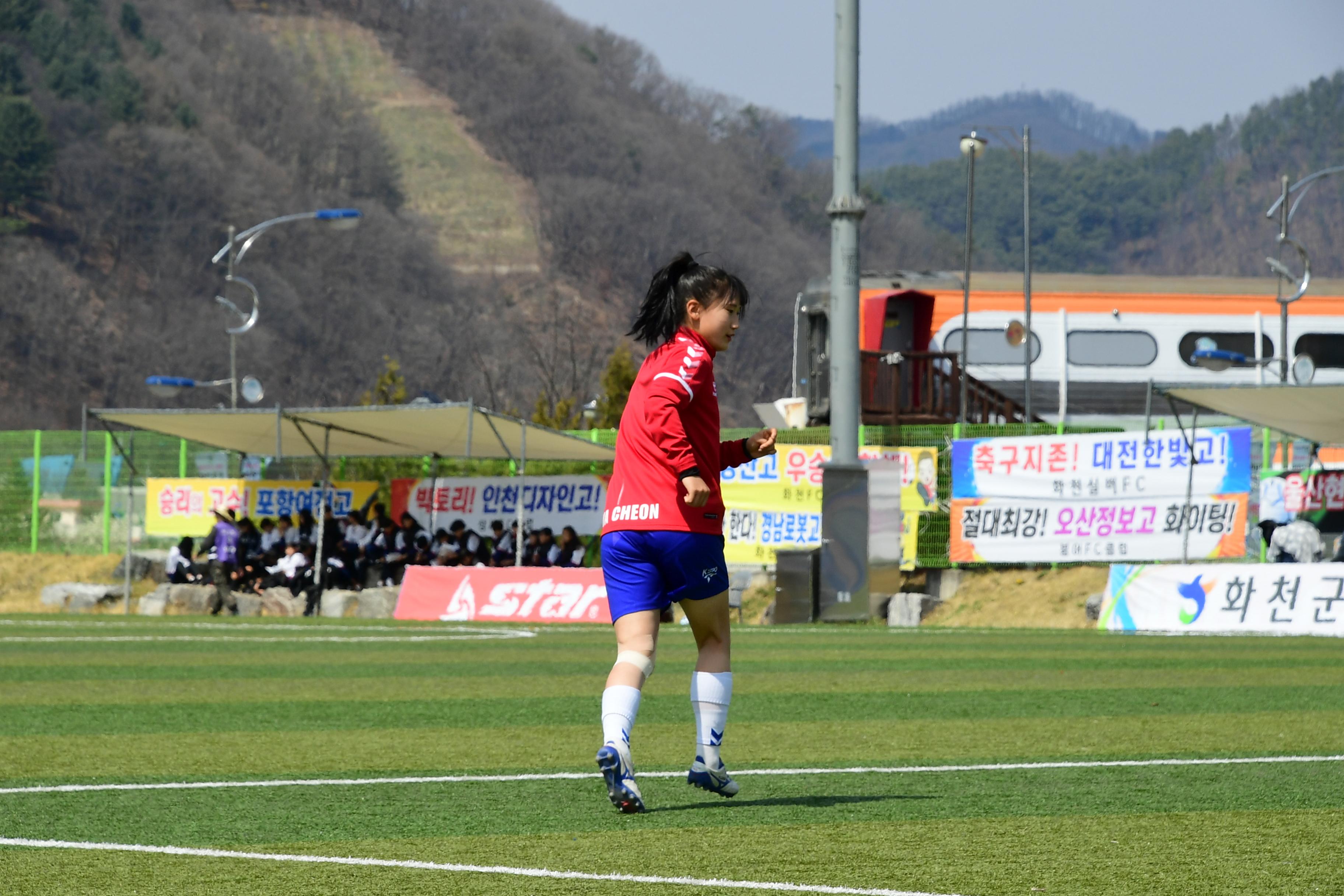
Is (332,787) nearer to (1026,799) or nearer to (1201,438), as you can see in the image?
(1026,799)

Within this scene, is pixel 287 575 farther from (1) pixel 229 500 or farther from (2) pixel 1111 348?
(2) pixel 1111 348

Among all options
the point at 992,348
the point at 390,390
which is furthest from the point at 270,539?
the point at 390,390

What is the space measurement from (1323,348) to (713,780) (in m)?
27.0

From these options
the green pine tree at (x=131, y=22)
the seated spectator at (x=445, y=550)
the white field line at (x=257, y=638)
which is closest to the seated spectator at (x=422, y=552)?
the seated spectator at (x=445, y=550)

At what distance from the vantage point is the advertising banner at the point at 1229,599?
53.5ft

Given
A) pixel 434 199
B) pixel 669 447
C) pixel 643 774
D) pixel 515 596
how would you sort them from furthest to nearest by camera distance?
pixel 434 199, pixel 515 596, pixel 643 774, pixel 669 447

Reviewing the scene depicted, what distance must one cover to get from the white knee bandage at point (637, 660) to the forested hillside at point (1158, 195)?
148 meters

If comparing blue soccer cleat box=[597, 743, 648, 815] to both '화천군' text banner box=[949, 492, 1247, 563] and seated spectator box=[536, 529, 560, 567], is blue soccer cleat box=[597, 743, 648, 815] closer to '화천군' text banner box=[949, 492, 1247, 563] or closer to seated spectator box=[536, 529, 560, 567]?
'화천군' text banner box=[949, 492, 1247, 563]

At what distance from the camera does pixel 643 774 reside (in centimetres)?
662

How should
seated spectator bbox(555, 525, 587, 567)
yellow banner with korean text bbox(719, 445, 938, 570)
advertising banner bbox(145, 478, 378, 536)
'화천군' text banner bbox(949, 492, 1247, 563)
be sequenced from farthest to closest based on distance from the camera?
advertising banner bbox(145, 478, 378, 536) < yellow banner with korean text bbox(719, 445, 938, 570) < seated spectator bbox(555, 525, 587, 567) < '화천군' text banner bbox(949, 492, 1247, 563)

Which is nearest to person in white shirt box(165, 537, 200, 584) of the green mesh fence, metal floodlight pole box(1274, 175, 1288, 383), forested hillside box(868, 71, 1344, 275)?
the green mesh fence

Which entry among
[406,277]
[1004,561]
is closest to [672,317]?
[1004,561]

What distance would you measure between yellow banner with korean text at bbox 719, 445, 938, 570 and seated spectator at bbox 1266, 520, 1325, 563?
7177 mm

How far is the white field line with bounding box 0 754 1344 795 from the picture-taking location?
615 cm
